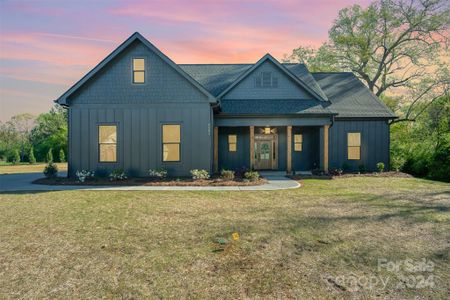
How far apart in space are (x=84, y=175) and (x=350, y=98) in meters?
18.0

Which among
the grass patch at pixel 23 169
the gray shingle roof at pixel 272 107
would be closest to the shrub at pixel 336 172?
the gray shingle roof at pixel 272 107

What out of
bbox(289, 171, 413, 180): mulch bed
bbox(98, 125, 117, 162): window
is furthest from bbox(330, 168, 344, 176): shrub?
bbox(98, 125, 117, 162): window

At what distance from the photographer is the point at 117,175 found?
15359 millimetres

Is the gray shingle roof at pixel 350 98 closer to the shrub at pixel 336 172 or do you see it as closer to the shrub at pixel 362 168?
the shrub at pixel 362 168

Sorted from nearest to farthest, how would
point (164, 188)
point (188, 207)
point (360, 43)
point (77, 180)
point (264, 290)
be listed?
point (264, 290) < point (188, 207) < point (164, 188) < point (77, 180) < point (360, 43)

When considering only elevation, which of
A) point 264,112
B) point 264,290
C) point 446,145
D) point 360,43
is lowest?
point 264,290

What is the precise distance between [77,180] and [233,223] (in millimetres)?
11193

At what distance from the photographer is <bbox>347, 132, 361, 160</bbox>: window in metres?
19.9

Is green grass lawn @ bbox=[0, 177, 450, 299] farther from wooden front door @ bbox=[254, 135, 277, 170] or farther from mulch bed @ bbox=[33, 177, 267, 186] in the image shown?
wooden front door @ bbox=[254, 135, 277, 170]

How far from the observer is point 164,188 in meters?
13.3

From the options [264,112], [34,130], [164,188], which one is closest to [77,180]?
[164,188]

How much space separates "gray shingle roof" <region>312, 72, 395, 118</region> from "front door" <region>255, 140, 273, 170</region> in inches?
193

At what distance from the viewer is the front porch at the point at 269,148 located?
20422mm

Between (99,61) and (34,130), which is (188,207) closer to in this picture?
(99,61)
